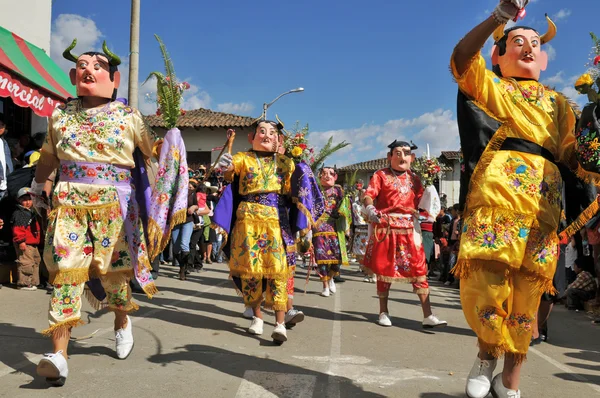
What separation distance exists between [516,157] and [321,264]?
620 cm

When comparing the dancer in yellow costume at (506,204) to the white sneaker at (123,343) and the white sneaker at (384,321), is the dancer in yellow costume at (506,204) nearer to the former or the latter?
the white sneaker at (123,343)

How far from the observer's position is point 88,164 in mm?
3645

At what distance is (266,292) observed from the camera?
511 centimetres

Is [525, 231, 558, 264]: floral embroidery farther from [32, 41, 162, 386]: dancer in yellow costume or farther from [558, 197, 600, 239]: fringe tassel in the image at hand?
[32, 41, 162, 386]: dancer in yellow costume

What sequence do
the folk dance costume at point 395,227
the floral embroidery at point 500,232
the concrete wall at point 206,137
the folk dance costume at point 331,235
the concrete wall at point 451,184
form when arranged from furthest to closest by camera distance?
the concrete wall at point 451,184 < the concrete wall at point 206,137 < the folk dance costume at point 331,235 < the folk dance costume at point 395,227 < the floral embroidery at point 500,232

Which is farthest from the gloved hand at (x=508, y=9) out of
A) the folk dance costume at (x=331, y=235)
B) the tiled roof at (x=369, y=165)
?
the tiled roof at (x=369, y=165)

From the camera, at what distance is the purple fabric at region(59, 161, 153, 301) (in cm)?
364

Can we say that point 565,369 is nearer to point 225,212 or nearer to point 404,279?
point 404,279

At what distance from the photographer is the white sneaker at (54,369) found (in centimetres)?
305

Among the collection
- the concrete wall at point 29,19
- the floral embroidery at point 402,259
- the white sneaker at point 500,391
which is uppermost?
the concrete wall at point 29,19

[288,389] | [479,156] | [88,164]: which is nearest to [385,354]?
[288,389]

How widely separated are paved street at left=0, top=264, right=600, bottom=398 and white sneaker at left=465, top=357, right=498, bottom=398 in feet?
1.29

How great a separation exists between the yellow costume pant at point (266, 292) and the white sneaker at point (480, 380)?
2235mm

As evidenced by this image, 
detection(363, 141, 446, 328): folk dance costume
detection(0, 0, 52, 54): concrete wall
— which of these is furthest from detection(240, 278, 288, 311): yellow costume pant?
detection(0, 0, 52, 54): concrete wall
